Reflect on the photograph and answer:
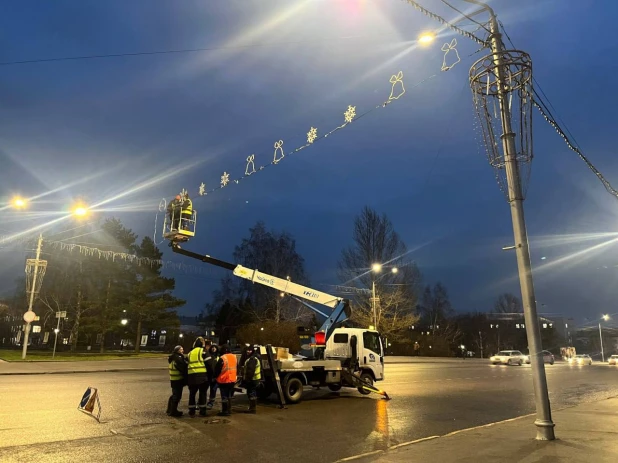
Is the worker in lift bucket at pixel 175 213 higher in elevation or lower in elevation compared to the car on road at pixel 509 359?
higher

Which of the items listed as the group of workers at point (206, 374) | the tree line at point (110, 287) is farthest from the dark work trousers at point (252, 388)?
the tree line at point (110, 287)

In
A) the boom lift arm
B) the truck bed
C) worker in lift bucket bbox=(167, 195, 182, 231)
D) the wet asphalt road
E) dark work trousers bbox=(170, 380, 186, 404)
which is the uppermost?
worker in lift bucket bbox=(167, 195, 182, 231)

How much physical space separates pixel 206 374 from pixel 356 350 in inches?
264

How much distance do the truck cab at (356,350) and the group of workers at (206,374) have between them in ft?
14.5

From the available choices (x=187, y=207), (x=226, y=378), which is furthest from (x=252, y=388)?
(x=187, y=207)

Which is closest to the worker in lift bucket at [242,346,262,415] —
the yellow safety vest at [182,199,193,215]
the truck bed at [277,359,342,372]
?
the truck bed at [277,359,342,372]

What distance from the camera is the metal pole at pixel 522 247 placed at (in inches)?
294

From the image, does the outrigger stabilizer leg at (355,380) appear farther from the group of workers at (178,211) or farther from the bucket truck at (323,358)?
the group of workers at (178,211)

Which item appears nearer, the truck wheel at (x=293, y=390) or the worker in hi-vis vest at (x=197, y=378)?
the worker in hi-vis vest at (x=197, y=378)

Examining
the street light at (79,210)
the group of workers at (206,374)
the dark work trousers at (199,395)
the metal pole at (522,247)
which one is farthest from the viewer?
the street light at (79,210)

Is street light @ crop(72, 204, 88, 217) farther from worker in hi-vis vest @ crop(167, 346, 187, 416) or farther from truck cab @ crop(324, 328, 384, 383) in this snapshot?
truck cab @ crop(324, 328, 384, 383)

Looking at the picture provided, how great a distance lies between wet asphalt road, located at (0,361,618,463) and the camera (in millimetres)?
7102

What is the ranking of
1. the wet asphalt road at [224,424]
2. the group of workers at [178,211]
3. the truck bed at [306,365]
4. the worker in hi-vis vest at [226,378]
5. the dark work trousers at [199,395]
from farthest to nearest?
the truck bed at [306,365] < the group of workers at [178,211] < the worker in hi-vis vest at [226,378] < the dark work trousers at [199,395] < the wet asphalt road at [224,424]

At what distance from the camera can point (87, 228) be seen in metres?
35.9
